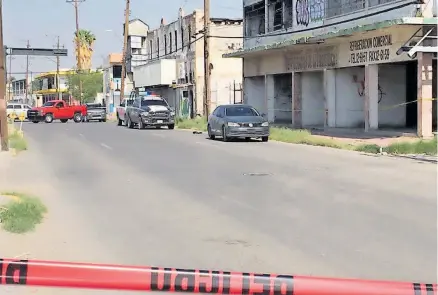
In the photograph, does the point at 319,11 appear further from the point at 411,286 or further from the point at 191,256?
the point at 411,286

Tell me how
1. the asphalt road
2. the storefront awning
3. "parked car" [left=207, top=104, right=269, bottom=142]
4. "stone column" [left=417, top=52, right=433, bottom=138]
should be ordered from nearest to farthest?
the asphalt road → the storefront awning → "stone column" [left=417, top=52, right=433, bottom=138] → "parked car" [left=207, top=104, right=269, bottom=142]

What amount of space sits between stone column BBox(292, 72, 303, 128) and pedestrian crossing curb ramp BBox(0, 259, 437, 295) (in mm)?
30920

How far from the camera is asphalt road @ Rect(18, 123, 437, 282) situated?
6977 millimetres

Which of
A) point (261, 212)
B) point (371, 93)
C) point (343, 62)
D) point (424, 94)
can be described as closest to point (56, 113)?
point (343, 62)

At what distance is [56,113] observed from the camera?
177 ft

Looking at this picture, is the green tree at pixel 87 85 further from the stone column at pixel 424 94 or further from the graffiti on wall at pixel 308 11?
the stone column at pixel 424 94

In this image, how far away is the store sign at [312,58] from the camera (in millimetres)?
29969

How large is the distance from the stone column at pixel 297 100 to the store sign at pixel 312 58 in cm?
56

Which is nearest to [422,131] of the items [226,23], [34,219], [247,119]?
[247,119]

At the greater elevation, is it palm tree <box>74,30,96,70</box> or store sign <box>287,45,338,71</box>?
palm tree <box>74,30,96,70</box>

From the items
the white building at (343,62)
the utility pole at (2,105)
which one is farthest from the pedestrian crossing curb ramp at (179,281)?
the white building at (343,62)

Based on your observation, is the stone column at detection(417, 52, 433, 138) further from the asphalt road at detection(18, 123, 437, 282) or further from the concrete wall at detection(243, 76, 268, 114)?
the concrete wall at detection(243, 76, 268, 114)

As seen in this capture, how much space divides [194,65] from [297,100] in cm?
1833

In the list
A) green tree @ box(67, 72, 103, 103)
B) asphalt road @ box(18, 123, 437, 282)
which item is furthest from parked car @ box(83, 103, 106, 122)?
green tree @ box(67, 72, 103, 103)
